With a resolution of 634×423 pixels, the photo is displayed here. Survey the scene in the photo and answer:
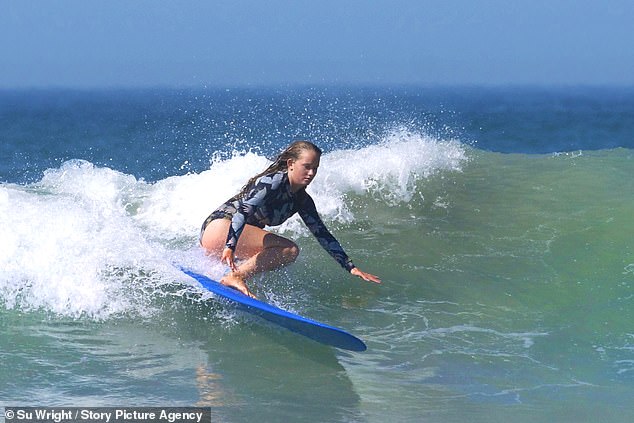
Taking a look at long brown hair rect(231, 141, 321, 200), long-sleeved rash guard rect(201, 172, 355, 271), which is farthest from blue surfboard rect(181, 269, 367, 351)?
long brown hair rect(231, 141, 321, 200)

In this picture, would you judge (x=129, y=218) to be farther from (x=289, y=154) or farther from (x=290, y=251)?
(x=289, y=154)

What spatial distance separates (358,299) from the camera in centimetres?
732

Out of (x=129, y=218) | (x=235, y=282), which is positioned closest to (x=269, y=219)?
(x=235, y=282)

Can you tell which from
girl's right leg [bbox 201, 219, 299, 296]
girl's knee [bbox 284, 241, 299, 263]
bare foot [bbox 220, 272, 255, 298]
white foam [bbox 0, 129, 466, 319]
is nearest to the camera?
bare foot [bbox 220, 272, 255, 298]

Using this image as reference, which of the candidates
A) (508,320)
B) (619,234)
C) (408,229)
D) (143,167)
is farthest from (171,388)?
(143,167)

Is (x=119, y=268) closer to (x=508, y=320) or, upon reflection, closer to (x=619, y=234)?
(x=508, y=320)

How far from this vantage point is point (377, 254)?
8.86 meters

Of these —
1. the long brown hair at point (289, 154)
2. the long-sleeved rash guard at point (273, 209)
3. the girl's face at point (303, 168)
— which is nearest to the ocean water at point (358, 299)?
the long-sleeved rash guard at point (273, 209)

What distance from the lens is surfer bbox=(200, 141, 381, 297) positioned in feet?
20.2

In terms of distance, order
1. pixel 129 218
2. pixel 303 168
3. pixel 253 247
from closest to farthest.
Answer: pixel 303 168 → pixel 253 247 → pixel 129 218
